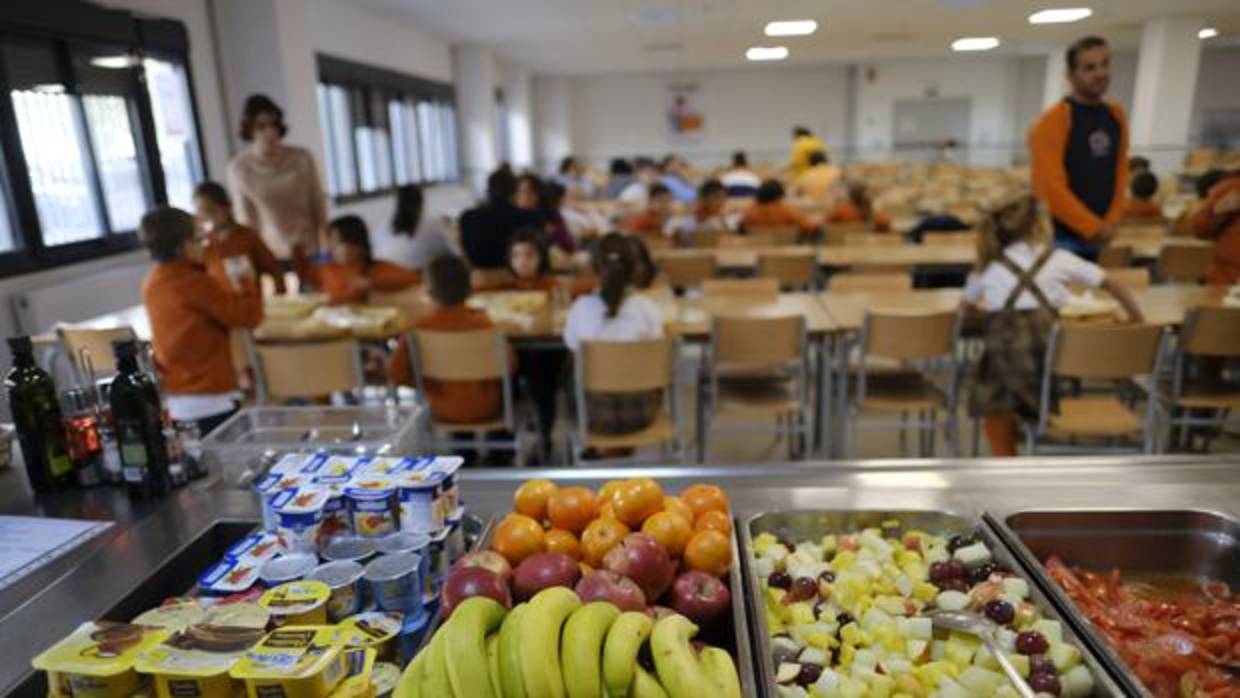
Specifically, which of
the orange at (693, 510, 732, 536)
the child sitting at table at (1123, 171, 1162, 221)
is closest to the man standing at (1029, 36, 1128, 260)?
the child sitting at table at (1123, 171, 1162, 221)

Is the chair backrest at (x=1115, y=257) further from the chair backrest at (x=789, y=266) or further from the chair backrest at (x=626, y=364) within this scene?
the chair backrest at (x=626, y=364)

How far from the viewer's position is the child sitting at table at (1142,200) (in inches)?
230

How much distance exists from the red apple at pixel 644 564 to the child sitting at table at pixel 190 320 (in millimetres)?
1936

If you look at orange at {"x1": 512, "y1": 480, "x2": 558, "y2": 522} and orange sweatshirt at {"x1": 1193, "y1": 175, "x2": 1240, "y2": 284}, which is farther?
orange sweatshirt at {"x1": 1193, "y1": 175, "x2": 1240, "y2": 284}

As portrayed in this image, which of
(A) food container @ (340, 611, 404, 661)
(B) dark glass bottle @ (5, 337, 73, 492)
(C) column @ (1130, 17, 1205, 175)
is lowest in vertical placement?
(A) food container @ (340, 611, 404, 661)

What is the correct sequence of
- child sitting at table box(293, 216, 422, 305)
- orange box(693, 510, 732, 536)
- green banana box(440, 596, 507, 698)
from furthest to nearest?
1. child sitting at table box(293, 216, 422, 305)
2. orange box(693, 510, 732, 536)
3. green banana box(440, 596, 507, 698)

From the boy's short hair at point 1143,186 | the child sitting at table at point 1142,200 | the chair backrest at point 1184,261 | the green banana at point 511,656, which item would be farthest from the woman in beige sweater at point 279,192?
the boy's short hair at point 1143,186

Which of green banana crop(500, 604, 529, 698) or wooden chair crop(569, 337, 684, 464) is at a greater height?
green banana crop(500, 604, 529, 698)

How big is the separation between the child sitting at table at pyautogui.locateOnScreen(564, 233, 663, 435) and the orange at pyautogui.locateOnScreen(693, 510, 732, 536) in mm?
1725

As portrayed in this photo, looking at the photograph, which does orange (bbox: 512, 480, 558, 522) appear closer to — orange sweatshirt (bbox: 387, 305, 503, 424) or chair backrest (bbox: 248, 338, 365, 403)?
orange sweatshirt (bbox: 387, 305, 503, 424)

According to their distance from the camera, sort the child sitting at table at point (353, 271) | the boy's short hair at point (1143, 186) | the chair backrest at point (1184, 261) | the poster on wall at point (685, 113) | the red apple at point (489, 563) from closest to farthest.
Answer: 1. the red apple at point (489, 563)
2. the child sitting at table at point (353, 271)
3. the chair backrest at point (1184, 261)
4. the boy's short hair at point (1143, 186)
5. the poster on wall at point (685, 113)

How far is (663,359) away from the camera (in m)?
2.93

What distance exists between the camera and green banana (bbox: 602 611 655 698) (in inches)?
32.8

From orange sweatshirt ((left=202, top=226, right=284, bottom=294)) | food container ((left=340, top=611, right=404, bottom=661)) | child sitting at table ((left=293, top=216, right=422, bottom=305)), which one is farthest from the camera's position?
child sitting at table ((left=293, top=216, right=422, bottom=305))
